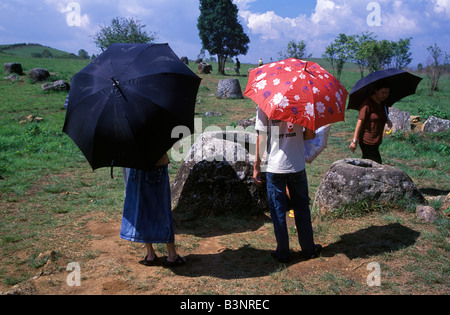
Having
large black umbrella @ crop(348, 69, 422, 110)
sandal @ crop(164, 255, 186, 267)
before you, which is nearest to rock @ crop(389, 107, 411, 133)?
large black umbrella @ crop(348, 69, 422, 110)

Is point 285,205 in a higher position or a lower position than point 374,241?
higher

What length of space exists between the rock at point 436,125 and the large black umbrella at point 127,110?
9469 millimetres

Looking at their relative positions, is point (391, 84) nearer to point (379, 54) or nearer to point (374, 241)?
point (374, 241)

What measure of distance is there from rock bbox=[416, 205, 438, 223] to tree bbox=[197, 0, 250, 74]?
36631 mm

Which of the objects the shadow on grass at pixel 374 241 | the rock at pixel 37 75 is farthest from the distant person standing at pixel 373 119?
the rock at pixel 37 75

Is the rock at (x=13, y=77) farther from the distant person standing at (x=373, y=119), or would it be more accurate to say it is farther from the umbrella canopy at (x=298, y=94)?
the umbrella canopy at (x=298, y=94)

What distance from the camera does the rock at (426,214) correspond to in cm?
443

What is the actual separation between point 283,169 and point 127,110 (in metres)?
1.63

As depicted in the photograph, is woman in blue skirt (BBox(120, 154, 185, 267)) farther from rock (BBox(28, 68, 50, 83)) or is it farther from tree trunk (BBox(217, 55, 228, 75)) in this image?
tree trunk (BBox(217, 55, 228, 75))

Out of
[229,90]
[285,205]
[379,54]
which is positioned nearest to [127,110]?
[285,205]

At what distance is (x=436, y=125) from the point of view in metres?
10.1

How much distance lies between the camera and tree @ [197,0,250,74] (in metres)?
39.7
